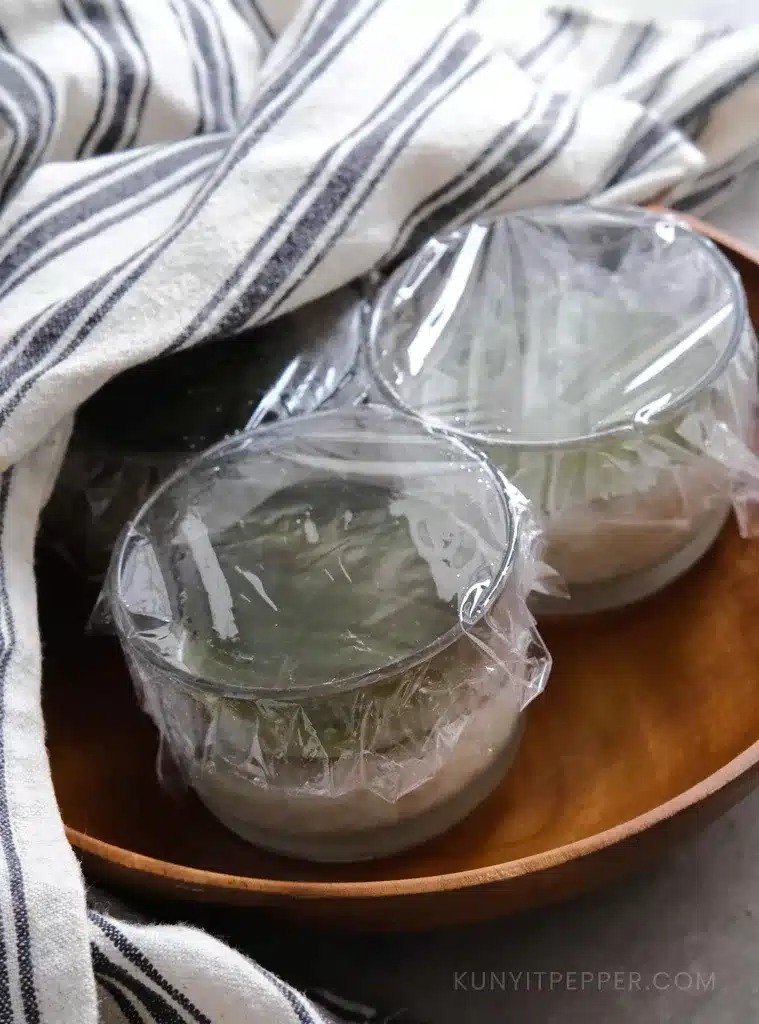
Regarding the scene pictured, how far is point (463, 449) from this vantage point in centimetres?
35

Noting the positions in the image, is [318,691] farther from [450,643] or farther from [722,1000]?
[722,1000]

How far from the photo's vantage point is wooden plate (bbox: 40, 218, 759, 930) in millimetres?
300

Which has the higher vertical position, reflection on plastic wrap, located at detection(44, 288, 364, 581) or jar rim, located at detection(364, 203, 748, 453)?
jar rim, located at detection(364, 203, 748, 453)

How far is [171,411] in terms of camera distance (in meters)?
0.40

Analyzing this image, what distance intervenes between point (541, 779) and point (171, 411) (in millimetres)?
192

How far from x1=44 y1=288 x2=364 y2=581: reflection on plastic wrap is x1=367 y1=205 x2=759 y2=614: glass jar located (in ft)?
0.10

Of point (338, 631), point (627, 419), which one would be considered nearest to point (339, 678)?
Result: point (338, 631)

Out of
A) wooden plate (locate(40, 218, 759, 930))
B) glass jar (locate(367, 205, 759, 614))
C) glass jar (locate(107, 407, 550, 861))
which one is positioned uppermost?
glass jar (locate(367, 205, 759, 614))

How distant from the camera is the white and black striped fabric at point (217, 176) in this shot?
0.27 meters

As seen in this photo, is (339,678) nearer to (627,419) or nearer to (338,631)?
(338,631)

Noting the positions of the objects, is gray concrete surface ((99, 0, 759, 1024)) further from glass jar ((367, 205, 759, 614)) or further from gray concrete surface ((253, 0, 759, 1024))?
glass jar ((367, 205, 759, 614))

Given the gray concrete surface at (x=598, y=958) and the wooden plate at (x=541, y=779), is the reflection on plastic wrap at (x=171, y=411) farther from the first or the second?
the gray concrete surface at (x=598, y=958)

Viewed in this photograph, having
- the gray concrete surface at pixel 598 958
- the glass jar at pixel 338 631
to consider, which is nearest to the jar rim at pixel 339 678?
the glass jar at pixel 338 631

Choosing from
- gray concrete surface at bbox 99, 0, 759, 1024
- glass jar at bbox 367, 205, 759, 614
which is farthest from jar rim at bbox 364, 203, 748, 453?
gray concrete surface at bbox 99, 0, 759, 1024
